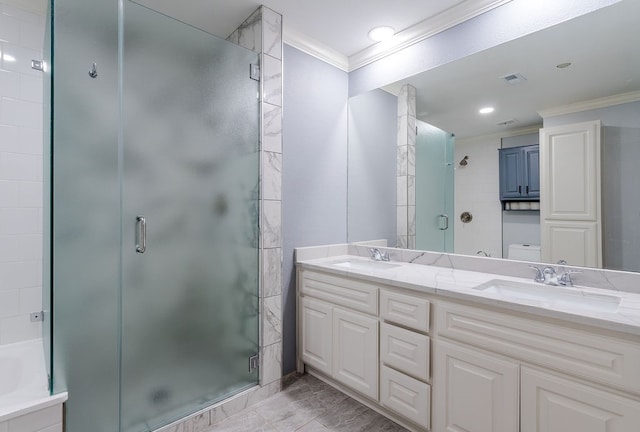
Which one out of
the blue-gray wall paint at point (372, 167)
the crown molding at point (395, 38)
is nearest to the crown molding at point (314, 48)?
the crown molding at point (395, 38)

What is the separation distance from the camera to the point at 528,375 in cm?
118

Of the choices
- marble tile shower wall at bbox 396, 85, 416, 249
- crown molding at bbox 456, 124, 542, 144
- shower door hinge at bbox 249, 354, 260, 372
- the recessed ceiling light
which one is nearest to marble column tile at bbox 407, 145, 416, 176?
marble tile shower wall at bbox 396, 85, 416, 249

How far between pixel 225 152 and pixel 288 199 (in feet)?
1.82

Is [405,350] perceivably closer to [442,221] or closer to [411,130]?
[442,221]

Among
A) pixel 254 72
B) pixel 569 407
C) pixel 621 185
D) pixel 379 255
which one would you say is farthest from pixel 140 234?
pixel 621 185

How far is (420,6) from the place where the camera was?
1888 mm

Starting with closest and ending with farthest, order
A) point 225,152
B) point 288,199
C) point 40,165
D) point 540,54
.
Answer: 1. point 540,54
2. point 225,152
3. point 40,165
4. point 288,199

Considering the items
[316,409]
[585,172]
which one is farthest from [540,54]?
[316,409]

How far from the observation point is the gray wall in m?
1.40

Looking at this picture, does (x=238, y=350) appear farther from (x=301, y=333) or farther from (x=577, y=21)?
(x=577, y=21)

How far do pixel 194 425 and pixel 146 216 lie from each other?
3.84ft

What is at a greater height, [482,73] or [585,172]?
[482,73]

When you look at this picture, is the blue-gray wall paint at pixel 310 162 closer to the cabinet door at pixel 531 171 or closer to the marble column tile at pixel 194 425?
the marble column tile at pixel 194 425

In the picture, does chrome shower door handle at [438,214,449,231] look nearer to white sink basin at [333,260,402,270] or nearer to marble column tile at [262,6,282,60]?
white sink basin at [333,260,402,270]
